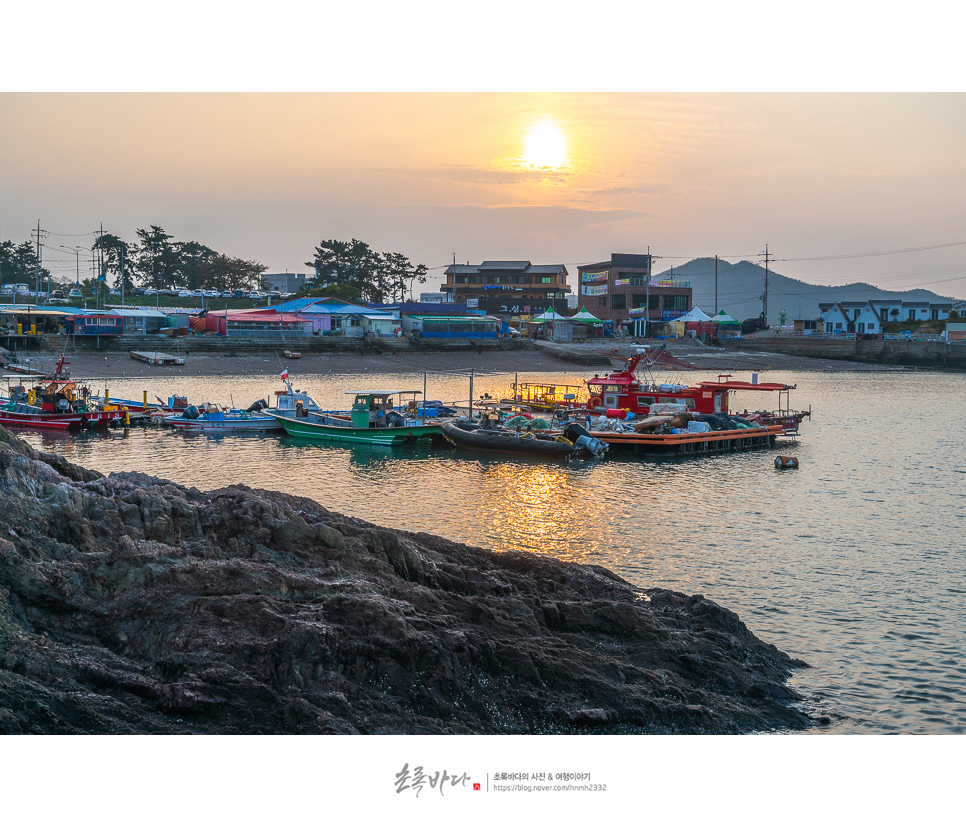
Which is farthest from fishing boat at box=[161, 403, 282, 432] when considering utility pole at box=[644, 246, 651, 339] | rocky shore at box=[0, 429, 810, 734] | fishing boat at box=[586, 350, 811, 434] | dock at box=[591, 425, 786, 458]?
utility pole at box=[644, 246, 651, 339]

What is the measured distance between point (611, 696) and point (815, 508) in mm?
17283

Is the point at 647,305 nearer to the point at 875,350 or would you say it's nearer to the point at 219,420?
the point at 875,350

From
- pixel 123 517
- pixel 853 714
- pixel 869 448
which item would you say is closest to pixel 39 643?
pixel 123 517

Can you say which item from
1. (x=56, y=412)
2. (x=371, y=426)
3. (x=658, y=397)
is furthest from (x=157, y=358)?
(x=658, y=397)

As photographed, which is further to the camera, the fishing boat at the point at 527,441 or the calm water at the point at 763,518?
the fishing boat at the point at 527,441

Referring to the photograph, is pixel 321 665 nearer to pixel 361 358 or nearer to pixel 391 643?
pixel 391 643

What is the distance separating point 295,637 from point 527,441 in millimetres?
25949

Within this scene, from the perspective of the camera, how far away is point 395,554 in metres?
12.3

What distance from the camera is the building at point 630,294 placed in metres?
109

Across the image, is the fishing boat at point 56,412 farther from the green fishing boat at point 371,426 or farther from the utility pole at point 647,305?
the utility pole at point 647,305

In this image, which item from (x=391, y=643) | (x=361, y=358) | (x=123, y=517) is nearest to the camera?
(x=391, y=643)

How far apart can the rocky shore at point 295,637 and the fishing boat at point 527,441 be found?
69.3 ft

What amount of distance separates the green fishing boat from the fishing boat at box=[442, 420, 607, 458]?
1.60 metres

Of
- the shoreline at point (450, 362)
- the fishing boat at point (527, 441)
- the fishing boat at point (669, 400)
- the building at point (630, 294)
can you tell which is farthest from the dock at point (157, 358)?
the building at point (630, 294)
